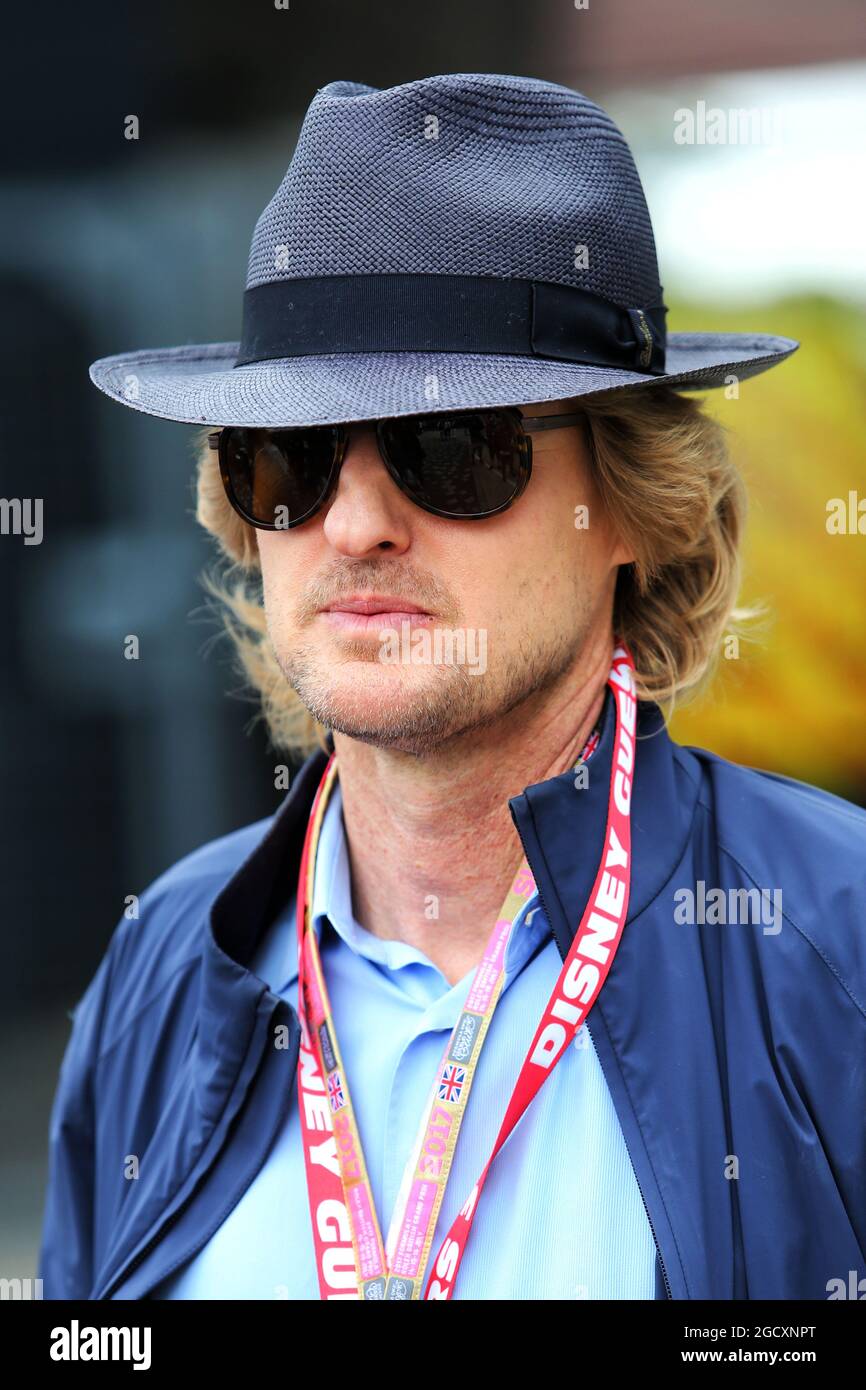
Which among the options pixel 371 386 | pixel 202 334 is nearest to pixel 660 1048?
pixel 371 386

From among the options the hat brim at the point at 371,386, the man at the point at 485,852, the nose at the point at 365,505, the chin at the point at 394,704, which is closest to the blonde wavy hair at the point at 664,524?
the man at the point at 485,852

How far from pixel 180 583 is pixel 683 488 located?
278 cm

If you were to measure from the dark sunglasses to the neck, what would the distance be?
349 millimetres

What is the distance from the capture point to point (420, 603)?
1.92 meters

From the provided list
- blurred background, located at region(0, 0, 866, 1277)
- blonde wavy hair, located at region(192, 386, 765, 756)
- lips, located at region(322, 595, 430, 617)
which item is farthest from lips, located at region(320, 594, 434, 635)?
blurred background, located at region(0, 0, 866, 1277)

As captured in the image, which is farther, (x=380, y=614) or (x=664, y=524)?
(x=664, y=524)

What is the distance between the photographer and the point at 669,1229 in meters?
1.65

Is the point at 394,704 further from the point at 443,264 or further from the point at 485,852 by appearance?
the point at 443,264

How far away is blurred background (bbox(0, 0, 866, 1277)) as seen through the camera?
368 centimetres

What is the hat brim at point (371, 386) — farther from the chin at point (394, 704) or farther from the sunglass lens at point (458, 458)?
the chin at point (394, 704)

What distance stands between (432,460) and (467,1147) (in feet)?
3.20

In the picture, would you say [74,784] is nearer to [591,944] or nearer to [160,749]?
[160,749]

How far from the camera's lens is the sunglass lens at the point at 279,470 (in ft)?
6.34

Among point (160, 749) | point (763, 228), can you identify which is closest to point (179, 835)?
point (160, 749)
